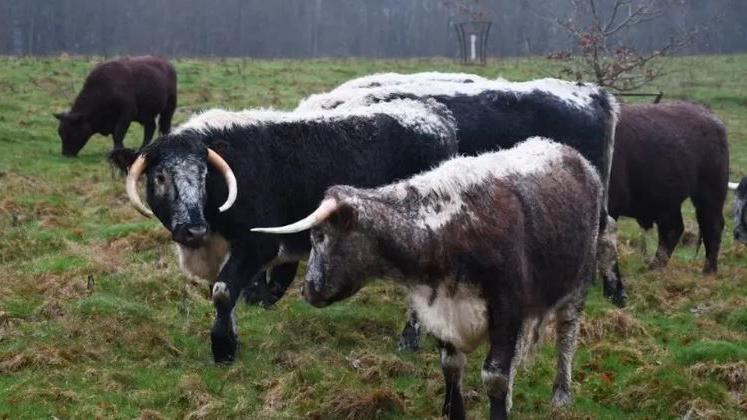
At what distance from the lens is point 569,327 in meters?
6.48

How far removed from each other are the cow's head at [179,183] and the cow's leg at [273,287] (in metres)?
1.77

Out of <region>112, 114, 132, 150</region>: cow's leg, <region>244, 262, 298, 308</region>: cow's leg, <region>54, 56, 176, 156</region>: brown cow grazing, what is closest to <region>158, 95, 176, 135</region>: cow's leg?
<region>54, 56, 176, 156</region>: brown cow grazing

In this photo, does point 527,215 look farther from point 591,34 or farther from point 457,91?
point 591,34

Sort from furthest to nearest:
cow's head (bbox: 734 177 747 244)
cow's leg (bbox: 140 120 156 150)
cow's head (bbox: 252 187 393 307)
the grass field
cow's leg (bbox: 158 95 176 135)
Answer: cow's leg (bbox: 158 95 176 135)
cow's leg (bbox: 140 120 156 150)
cow's head (bbox: 734 177 747 244)
the grass field
cow's head (bbox: 252 187 393 307)

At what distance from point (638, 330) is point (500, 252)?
3.21 metres

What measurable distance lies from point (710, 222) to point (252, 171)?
5943mm

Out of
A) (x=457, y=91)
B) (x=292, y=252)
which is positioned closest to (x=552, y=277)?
(x=292, y=252)

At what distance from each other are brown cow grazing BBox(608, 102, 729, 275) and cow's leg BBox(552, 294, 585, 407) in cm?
378

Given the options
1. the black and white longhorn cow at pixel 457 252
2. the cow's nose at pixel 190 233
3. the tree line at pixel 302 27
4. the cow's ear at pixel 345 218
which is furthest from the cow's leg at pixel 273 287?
the tree line at pixel 302 27

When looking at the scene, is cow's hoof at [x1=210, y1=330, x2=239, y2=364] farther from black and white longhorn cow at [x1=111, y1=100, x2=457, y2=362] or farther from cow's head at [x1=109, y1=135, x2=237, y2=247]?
cow's head at [x1=109, y1=135, x2=237, y2=247]

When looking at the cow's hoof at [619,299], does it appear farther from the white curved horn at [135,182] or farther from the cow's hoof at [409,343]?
the white curved horn at [135,182]

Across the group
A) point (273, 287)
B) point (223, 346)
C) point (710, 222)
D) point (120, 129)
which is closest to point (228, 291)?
point (223, 346)

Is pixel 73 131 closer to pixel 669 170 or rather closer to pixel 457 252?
pixel 669 170

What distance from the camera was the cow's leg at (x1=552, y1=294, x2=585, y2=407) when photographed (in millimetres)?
6465
